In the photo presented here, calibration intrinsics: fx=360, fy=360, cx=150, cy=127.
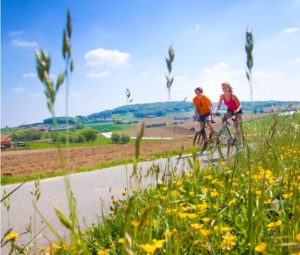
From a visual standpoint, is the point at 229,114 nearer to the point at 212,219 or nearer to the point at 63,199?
the point at 63,199

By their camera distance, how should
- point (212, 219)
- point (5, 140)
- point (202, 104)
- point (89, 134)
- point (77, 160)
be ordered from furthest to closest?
point (89, 134), point (77, 160), point (202, 104), point (212, 219), point (5, 140)

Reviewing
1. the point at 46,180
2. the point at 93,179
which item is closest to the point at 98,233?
the point at 93,179

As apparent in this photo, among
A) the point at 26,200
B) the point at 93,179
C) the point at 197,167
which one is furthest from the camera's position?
the point at 93,179

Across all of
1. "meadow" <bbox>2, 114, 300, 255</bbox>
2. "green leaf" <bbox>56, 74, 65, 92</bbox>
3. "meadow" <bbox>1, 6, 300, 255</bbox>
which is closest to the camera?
"green leaf" <bbox>56, 74, 65, 92</bbox>

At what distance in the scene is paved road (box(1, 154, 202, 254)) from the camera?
5.01 m

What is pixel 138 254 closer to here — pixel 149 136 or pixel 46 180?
pixel 46 180

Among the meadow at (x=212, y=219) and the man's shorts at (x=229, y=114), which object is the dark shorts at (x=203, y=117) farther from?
the meadow at (x=212, y=219)

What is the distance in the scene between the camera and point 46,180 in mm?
8891

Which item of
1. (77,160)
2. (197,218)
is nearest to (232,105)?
(197,218)

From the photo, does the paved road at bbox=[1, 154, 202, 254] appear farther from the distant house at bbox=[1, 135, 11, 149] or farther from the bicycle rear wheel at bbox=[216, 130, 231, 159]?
the distant house at bbox=[1, 135, 11, 149]

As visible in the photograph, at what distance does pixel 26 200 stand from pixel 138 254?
5250 millimetres

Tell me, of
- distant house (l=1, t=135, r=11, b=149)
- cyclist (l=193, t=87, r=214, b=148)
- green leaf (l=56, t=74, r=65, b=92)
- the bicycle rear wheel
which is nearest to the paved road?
the bicycle rear wheel

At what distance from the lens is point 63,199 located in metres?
6.47

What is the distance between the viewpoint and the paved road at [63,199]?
5.01 metres
